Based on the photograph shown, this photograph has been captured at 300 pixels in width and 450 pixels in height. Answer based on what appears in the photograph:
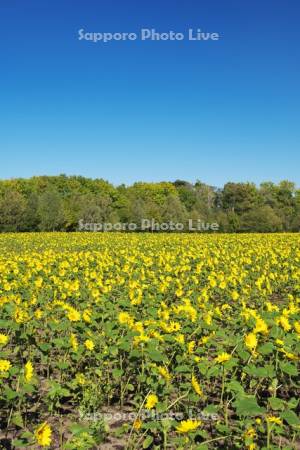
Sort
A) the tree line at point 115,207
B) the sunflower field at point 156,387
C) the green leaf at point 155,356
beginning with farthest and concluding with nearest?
1. the tree line at point 115,207
2. the green leaf at point 155,356
3. the sunflower field at point 156,387

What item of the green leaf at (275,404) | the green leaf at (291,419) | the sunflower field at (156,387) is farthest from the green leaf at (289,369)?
the green leaf at (291,419)

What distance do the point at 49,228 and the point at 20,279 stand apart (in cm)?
4213

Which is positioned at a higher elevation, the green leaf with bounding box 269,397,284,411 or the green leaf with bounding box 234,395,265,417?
the green leaf with bounding box 234,395,265,417

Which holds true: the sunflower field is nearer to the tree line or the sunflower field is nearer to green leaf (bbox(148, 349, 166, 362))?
green leaf (bbox(148, 349, 166, 362))

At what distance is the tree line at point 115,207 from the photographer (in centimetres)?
4906

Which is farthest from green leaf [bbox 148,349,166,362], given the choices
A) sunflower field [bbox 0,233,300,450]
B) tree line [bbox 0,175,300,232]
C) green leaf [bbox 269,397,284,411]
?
tree line [bbox 0,175,300,232]

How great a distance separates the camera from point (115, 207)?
74000 millimetres

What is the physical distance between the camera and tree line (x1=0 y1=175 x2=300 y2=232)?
1932 inches

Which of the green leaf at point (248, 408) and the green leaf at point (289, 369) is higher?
the green leaf at point (248, 408)

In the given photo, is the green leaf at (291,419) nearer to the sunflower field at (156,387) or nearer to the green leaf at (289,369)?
the sunflower field at (156,387)

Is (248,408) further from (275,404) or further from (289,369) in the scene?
(289,369)

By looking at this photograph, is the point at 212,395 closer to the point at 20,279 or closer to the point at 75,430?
the point at 75,430

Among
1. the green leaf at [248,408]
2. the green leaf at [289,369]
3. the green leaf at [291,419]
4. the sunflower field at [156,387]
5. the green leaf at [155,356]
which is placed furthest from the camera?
the green leaf at [155,356]

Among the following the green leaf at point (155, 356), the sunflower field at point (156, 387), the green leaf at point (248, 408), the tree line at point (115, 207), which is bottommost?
the sunflower field at point (156, 387)
